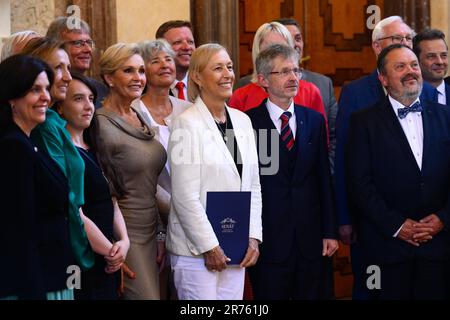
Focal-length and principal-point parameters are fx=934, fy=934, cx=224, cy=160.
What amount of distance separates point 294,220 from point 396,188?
0.52m

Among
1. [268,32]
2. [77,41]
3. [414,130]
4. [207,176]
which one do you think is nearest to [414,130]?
[414,130]

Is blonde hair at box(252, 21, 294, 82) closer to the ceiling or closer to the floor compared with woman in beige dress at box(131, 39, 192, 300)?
closer to the ceiling

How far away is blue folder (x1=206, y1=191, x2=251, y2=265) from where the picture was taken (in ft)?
14.0

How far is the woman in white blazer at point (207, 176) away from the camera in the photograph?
422 centimetres

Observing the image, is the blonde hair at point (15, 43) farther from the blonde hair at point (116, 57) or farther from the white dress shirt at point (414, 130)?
the white dress shirt at point (414, 130)

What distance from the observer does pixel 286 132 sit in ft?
15.2

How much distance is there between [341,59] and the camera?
21.8 feet

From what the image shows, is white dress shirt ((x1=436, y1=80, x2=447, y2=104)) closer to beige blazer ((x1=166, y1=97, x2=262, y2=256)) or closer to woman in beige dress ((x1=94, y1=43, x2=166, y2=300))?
beige blazer ((x1=166, y1=97, x2=262, y2=256))

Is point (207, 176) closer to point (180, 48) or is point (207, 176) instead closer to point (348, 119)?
point (348, 119)

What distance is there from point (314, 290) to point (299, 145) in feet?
2.35

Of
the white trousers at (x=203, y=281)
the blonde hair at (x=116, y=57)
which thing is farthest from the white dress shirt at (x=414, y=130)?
the blonde hair at (x=116, y=57)

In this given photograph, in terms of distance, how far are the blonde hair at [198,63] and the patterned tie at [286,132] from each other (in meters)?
0.46

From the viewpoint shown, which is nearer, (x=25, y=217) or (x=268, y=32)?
(x=25, y=217)

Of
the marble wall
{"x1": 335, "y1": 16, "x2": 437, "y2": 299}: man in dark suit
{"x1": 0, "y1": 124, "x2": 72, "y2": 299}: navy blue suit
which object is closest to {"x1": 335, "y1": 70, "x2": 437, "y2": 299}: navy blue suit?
{"x1": 335, "y1": 16, "x2": 437, "y2": 299}: man in dark suit
